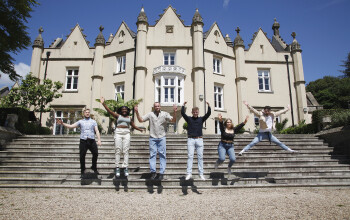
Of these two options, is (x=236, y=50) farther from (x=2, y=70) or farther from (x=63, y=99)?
(x=2, y=70)

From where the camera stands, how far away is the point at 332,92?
130ft

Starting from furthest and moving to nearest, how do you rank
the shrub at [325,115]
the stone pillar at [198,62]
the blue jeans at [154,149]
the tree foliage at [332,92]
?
the tree foliage at [332,92] < the stone pillar at [198,62] < the shrub at [325,115] < the blue jeans at [154,149]

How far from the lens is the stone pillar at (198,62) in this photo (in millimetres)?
19078

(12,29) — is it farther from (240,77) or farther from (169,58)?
(240,77)

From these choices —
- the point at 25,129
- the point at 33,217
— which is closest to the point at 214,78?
the point at 25,129

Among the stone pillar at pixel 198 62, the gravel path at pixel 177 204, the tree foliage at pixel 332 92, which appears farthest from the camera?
the tree foliage at pixel 332 92

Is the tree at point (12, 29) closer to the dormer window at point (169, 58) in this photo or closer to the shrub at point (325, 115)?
the dormer window at point (169, 58)

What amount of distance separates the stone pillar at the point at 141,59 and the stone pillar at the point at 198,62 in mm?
4435

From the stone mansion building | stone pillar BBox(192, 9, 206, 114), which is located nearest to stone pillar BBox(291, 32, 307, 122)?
the stone mansion building

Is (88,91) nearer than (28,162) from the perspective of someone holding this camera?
No

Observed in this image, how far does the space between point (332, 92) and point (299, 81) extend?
22905mm

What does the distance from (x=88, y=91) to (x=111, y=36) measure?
6799 mm

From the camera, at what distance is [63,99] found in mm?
21531

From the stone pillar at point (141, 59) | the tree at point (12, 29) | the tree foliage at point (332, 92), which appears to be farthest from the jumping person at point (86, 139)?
the tree foliage at point (332, 92)
